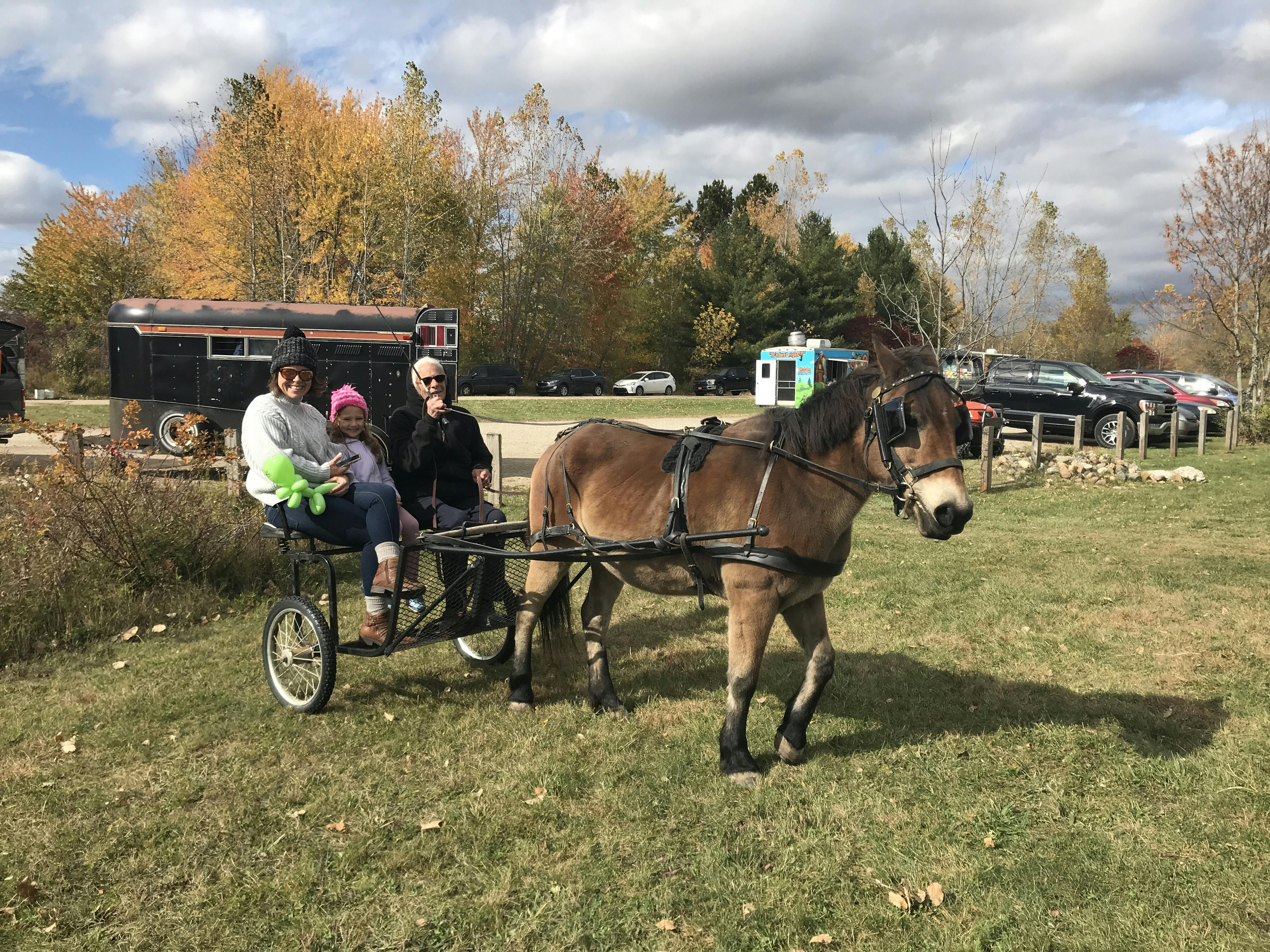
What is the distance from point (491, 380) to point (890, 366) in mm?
35950

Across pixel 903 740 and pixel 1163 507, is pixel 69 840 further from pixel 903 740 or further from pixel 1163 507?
pixel 1163 507

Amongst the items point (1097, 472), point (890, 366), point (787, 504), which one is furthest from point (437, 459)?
point (1097, 472)

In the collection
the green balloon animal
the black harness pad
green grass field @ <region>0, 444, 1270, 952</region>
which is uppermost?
the black harness pad

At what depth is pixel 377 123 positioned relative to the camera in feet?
104

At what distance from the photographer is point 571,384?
4062cm

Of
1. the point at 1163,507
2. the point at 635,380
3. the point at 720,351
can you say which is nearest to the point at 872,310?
the point at 720,351

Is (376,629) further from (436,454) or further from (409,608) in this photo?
(436,454)

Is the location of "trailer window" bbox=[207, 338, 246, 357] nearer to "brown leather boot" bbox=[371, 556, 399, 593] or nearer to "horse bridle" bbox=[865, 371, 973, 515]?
"brown leather boot" bbox=[371, 556, 399, 593]

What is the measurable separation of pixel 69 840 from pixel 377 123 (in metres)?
32.6

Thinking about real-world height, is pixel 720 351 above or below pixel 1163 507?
above

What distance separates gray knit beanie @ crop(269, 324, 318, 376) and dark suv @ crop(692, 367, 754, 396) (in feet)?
132

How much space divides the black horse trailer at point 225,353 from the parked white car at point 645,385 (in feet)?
84.0

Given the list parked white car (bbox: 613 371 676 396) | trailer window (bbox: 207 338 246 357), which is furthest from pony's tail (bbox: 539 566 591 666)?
parked white car (bbox: 613 371 676 396)

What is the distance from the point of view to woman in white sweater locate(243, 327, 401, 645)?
468cm
